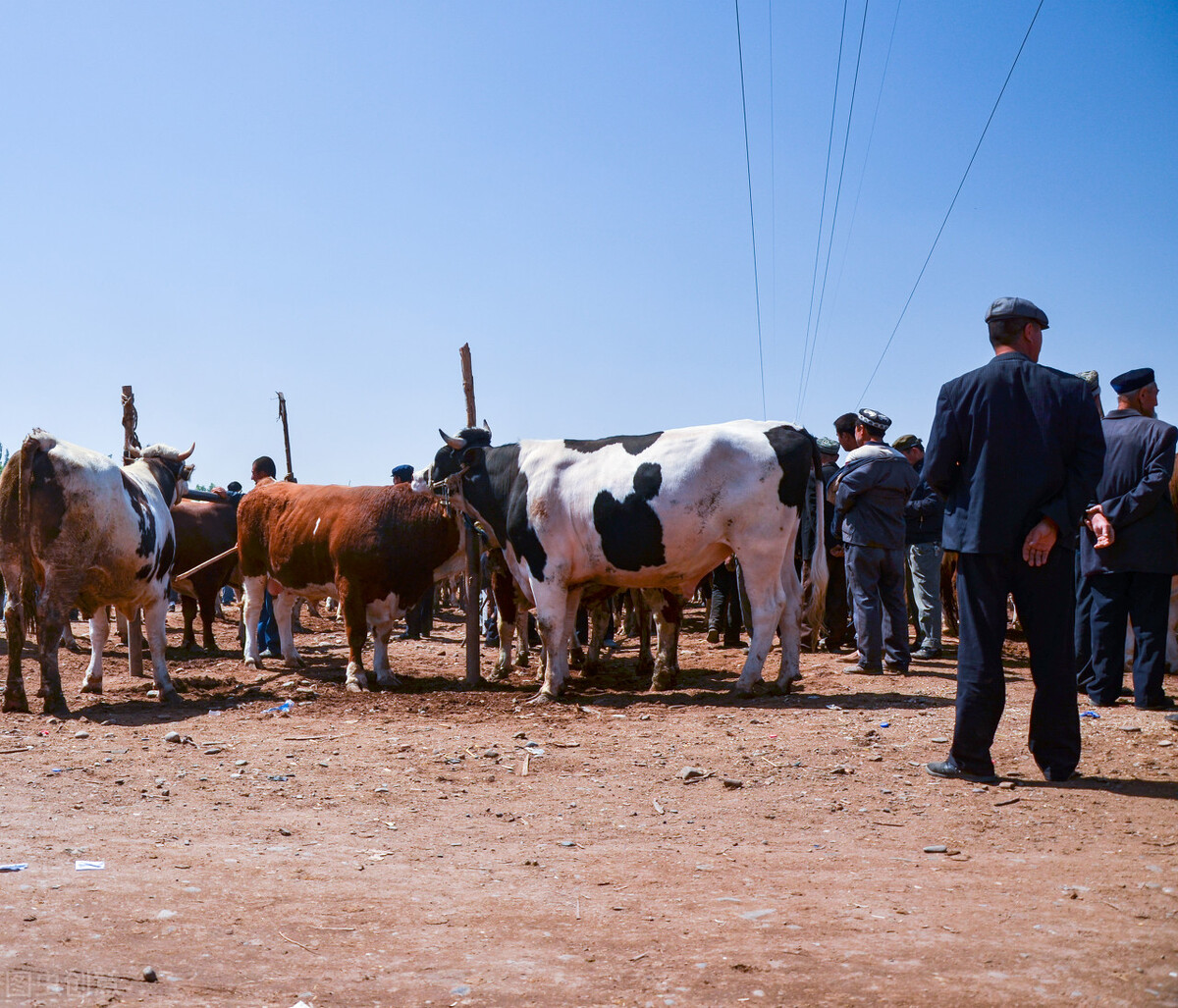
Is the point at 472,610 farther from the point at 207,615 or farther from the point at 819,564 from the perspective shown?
the point at 207,615

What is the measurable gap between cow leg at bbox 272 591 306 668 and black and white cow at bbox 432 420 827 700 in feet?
11.1

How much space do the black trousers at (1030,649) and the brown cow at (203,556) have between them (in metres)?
10.0

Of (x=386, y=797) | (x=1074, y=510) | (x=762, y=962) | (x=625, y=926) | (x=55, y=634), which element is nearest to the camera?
(x=762, y=962)

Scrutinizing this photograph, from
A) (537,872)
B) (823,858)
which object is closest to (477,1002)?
(537,872)

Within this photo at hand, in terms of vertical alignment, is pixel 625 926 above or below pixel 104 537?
below

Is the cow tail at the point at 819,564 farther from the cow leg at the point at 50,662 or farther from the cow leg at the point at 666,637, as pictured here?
the cow leg at the point at 50,662

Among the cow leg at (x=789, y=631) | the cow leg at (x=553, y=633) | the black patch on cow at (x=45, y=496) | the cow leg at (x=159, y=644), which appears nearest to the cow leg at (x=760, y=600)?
the cow leg at (x=789, y=631)

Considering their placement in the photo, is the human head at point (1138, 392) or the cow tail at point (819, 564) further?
the cow tail at point (819, 564)

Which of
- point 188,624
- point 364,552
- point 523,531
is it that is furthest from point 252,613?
point 523,531

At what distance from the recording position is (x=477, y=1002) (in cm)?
313

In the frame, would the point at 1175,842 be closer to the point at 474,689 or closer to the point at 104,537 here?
the point at 474,689

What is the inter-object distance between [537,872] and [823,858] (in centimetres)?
117

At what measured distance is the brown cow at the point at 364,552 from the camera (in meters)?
10.1

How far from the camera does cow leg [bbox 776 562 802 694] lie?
29.1 ft
